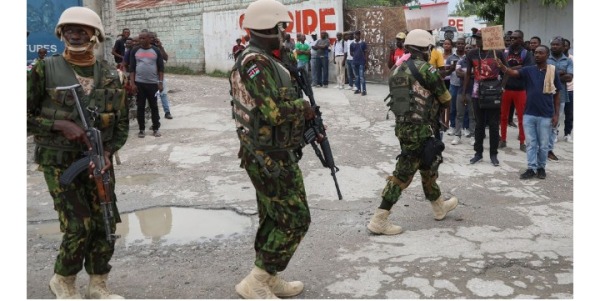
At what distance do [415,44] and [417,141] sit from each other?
803mm

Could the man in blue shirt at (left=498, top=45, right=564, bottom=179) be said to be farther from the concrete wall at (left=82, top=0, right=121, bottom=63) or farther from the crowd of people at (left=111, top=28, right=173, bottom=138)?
the concrete wall at (left=82, top=0, right=121, bottom=63)

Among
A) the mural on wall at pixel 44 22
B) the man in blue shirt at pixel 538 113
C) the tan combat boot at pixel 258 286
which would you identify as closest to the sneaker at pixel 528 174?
the man in blue shirt at pixel 538 113

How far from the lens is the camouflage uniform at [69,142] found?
3.40m

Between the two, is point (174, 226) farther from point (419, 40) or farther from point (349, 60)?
point (349, 60)

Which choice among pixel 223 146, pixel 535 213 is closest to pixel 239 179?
pixel 223 146

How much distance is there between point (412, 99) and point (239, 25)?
1468 cm

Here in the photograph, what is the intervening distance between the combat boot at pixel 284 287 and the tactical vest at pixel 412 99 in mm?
1868

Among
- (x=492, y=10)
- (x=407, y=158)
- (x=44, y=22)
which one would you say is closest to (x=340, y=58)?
(x=492, y=10)

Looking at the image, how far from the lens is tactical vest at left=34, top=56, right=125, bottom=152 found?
340 centimetres

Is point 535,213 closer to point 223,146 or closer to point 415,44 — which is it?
point 415,44

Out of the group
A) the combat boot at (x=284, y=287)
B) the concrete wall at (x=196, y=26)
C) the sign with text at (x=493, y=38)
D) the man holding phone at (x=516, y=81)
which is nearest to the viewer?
the combat boot at (x=284, y=287)

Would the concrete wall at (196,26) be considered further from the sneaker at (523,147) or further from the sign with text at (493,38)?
the sign with text at (493,38)

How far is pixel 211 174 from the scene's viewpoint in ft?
23.8

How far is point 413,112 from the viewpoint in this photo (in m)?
5.00
